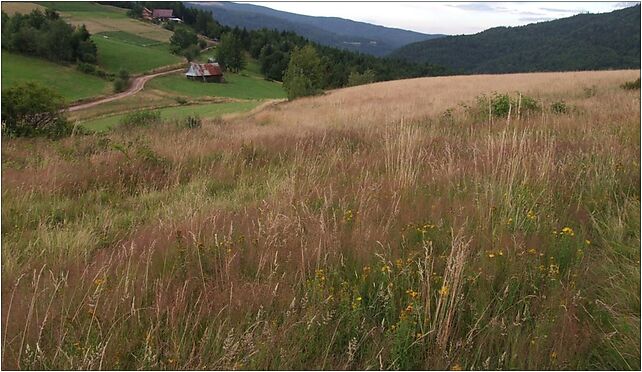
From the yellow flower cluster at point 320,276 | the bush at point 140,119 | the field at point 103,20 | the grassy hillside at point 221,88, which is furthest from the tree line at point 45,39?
the yellow flower cluster at point 320,276

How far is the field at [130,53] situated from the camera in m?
74.0

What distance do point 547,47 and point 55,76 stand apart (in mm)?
125742

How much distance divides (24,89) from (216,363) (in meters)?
16.5

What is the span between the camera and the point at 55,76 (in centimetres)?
5994

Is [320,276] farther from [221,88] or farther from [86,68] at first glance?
[86,68]

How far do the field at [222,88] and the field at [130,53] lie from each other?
6195 mm

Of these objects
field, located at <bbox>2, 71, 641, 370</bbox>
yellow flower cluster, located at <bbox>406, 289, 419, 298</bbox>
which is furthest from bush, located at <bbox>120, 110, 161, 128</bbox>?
yellow flower cluster, located at <bbox>406, 289, 419, 298</bbox>

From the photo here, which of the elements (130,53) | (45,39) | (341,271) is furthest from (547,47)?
(341,271)

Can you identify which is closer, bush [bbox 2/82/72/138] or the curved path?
bush [bbox 2/82/72/138]

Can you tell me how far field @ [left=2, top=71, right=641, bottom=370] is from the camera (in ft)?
7.03

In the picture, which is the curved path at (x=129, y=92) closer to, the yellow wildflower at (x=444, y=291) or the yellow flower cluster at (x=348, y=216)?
the yellow flower cluster at (x=348, y=216)

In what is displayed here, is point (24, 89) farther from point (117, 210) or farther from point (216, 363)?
point (216, 363)

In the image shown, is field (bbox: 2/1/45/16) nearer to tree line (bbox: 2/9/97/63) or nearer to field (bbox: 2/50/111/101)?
tree line (bbox: 2/9/97/63)

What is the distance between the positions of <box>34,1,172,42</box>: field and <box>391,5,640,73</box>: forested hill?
81775 millimetres
